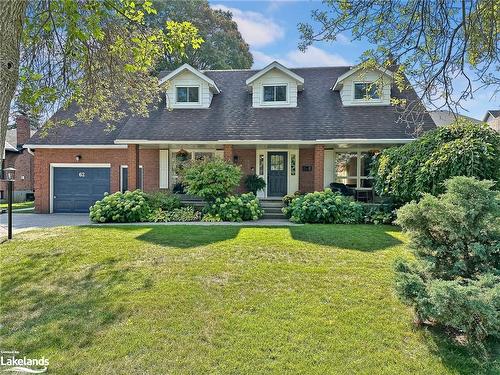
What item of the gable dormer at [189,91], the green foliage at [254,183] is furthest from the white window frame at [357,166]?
the gable dormer at [189,91]

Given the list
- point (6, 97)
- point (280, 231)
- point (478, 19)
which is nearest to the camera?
point (6, 97)

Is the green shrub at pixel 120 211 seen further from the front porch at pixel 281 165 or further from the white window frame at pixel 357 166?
the white window frame at pixel 357 166

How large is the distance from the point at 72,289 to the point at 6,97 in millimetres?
3470

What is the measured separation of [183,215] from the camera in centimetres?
1209

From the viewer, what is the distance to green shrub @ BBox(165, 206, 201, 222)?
11.8 meters

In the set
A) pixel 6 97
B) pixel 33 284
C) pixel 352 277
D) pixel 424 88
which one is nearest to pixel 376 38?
pixel 424 88

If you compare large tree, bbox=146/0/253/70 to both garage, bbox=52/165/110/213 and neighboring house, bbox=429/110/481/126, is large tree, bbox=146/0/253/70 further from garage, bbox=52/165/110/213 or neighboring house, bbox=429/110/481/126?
neighboring house, bbox=429/110/481/126

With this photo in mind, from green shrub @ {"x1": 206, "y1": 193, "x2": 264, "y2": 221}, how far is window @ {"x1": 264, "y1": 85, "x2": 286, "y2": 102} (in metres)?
6.09

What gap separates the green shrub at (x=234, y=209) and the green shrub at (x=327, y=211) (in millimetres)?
1550

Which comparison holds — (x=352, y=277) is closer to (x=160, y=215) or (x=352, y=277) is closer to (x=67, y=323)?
(x=67, y=323)

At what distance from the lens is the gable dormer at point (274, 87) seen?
15.1 metres

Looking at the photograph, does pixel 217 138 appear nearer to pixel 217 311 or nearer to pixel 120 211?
pixel 120 211

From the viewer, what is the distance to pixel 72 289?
538 centimetres

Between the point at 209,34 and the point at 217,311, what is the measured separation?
3042 centimetres
